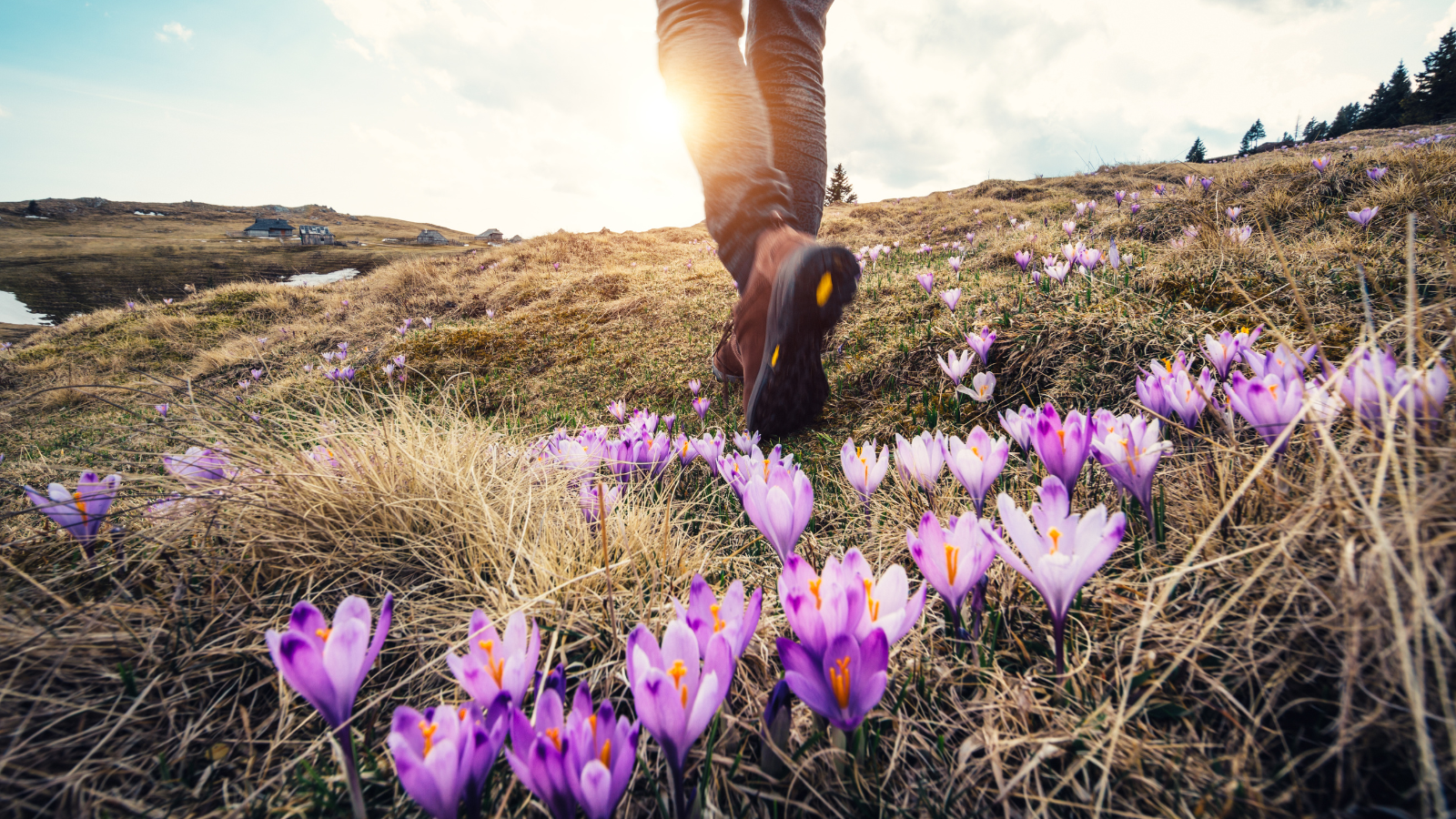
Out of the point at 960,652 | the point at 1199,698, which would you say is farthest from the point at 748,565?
the point at 1199,698

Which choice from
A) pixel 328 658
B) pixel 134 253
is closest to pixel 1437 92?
pixel 328 658

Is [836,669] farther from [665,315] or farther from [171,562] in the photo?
[665,315]

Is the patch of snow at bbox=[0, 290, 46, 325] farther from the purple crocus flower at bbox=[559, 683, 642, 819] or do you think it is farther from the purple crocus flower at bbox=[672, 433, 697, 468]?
the purple crocus flower at bbox=[559, 683, 642, 819]

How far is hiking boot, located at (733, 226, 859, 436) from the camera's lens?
5.47 feet

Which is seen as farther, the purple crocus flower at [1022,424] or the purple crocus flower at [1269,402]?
the purple crocus flower at [1022,424]

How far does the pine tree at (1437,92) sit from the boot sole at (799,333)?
181 feet

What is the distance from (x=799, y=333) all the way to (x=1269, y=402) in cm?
118

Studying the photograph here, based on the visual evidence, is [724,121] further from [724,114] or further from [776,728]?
[776,728]

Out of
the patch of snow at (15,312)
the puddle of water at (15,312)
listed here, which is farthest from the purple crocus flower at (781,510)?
the patch of snow at (15,312)

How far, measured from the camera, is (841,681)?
69 centimetres

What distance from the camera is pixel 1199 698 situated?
716 millimetres

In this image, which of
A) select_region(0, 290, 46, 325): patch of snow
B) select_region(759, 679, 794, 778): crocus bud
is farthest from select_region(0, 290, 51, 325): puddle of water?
select_region(759, 679, 794, 778): crocus bud

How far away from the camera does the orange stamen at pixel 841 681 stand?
0.69 meters

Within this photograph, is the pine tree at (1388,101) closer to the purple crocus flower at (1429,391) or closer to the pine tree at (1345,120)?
the pine tree at (1345,120)
